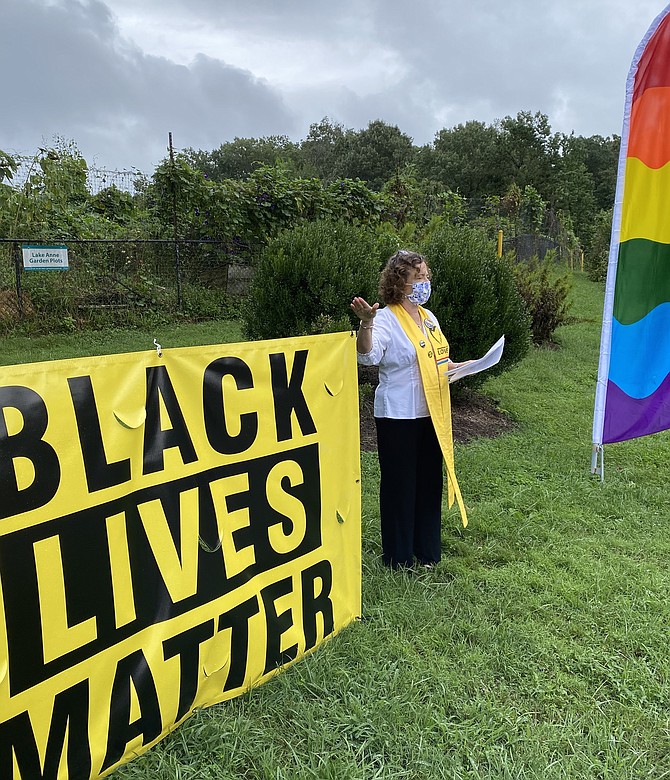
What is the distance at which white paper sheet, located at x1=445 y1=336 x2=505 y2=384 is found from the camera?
3010 millimetres

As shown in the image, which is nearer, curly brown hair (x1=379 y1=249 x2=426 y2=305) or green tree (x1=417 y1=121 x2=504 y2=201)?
curly brown hair (x1=379 y1=249 x2=426 y2=305)

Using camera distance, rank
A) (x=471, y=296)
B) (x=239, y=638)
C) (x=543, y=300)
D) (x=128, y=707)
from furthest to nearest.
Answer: (x=543, y=300) → (x=471, y=296) → (x=239, y=638) → (x=128, y=707)

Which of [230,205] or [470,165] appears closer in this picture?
[230,205]

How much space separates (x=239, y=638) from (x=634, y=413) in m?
3.60

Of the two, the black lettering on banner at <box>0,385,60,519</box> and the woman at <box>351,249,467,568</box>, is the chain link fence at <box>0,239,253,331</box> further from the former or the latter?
the black lettering on banner at <box>0,385,60,519</box>

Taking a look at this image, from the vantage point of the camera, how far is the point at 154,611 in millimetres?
1986

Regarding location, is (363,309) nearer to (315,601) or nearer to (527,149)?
(315,601)

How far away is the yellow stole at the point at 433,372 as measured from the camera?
10.1 feet

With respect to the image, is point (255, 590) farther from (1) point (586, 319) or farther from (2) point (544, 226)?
(2) point (544, 226)

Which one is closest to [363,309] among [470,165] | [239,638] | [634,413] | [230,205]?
[239,638]

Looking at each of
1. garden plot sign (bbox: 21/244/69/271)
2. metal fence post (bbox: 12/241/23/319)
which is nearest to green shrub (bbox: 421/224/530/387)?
garden plot sign (bbox: 21/244/69/271)

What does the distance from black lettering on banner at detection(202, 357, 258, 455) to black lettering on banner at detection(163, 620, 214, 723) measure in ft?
2.05

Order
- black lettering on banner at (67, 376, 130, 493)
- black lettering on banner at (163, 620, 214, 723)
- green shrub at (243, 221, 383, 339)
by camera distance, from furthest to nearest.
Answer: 1. green shrub at (243, 221, 383, 339)
2. black lettering on banner at (163, 620, 214, 723)
3. black lettering on banner at (67, 376, 130, 493)

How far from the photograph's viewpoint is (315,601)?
2611 millimetres
